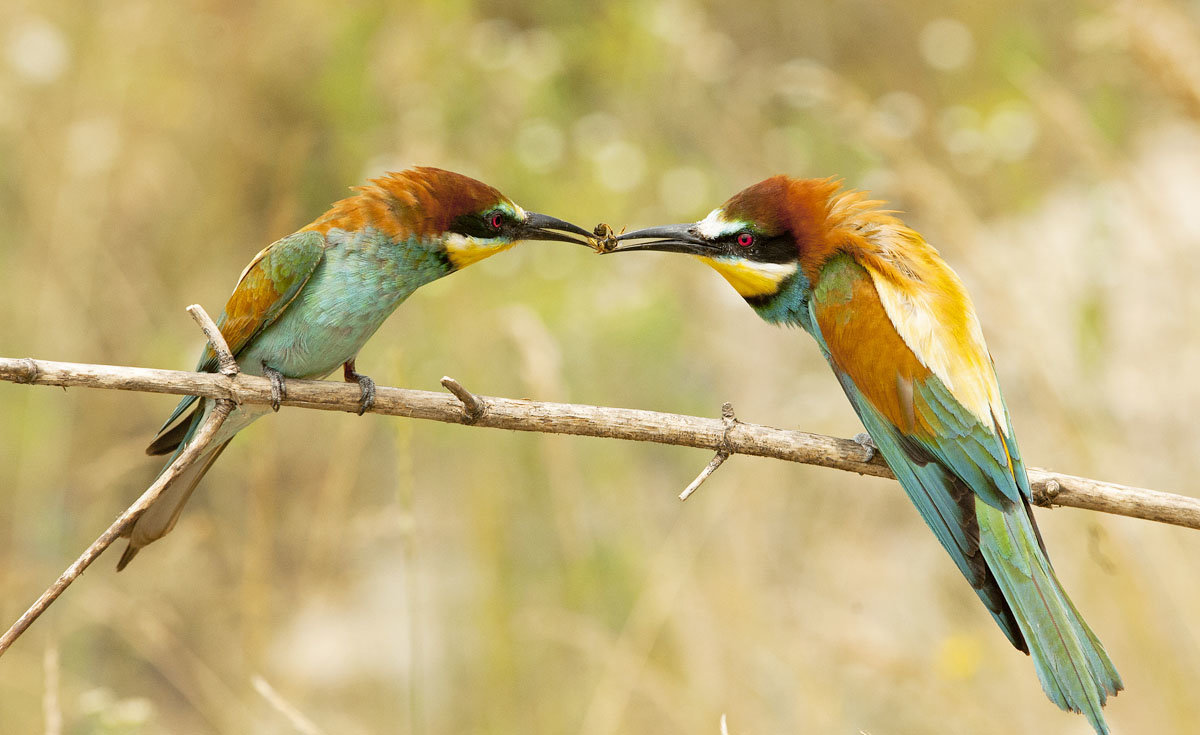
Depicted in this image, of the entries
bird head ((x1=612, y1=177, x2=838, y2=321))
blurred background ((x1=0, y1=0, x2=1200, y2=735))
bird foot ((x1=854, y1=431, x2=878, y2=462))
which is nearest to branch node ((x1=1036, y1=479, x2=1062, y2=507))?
blurred background ((x1=0, y1=0, x2=1200, y2=735))

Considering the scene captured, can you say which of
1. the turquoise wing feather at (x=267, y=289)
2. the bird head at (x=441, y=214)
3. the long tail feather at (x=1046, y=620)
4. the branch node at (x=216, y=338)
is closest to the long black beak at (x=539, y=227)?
the bird head at (x=441, y=214)

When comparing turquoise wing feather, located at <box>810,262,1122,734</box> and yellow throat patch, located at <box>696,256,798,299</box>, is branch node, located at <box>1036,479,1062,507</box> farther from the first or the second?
yellow throat patch, located at <box>696,256,798,299</box>

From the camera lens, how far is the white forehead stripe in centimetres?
263

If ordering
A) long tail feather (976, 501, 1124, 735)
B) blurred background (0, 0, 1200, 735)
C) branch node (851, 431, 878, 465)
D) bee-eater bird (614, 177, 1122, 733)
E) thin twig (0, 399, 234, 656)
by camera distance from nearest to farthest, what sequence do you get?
thin twig (0, 399, 234, 656), long tail feather (976, 501, 1124, 735), bee-eater bird (614, 177, 1122, 733), branch node (851, 431, 878, 465), blurred background (0, 0, 1200, 735)

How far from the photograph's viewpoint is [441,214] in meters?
2.61

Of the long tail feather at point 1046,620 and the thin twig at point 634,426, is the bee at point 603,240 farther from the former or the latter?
the long tail feather at point 1046,620

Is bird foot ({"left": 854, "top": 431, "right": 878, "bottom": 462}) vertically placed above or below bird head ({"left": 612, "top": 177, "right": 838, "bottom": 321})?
below

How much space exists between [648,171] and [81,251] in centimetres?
244

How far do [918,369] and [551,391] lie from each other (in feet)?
3.18

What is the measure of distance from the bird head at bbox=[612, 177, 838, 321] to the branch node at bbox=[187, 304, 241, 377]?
3.18 feet

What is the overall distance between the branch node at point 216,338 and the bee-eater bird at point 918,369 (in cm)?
98

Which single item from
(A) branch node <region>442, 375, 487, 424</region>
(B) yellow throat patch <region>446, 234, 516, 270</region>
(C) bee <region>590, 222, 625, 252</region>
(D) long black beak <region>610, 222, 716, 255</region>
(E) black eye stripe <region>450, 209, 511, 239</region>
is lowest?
(A) branch node <region>442, 375, 487, 424</region>

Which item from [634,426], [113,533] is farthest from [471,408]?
[113,533]

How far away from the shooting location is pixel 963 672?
2.89m
